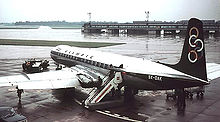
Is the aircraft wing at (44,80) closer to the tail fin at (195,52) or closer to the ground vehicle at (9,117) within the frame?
the ground vehicle at (9,117)

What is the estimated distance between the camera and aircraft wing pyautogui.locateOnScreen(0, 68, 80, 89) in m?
26.5

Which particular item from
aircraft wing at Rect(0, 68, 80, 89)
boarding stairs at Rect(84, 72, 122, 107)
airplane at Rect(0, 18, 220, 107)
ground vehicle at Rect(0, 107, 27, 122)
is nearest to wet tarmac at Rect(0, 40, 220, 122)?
boarding stairs at Rect(84, 72, 122, 107)

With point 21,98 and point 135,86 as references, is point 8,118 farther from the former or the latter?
point 135,86

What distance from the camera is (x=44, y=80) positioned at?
1145 inches

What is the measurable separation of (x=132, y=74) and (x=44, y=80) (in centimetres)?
1016

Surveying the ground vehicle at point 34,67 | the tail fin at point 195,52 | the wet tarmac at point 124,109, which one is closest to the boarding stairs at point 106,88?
the wet tarmac at point 124,109

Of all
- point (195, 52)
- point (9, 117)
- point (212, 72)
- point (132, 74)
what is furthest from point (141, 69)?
point (9, 117)

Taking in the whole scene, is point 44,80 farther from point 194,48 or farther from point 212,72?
point 212,72

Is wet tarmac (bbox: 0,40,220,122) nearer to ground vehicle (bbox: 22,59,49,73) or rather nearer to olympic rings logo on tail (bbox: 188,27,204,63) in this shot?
olympic rings logo on tail (bbox: 188,27,204,63)

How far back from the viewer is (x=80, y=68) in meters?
35.3

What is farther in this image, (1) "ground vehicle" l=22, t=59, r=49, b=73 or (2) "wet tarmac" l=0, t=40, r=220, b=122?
(1) "ground vehicle" l=22, t=59, r=49, b=73

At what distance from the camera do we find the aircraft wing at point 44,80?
26.5 meters

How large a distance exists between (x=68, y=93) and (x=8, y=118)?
13.0 m

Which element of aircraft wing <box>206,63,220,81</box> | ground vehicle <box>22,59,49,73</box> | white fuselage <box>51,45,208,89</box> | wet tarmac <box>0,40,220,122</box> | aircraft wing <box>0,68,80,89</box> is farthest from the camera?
ground vehicle <box>22,59,49,73</box>
